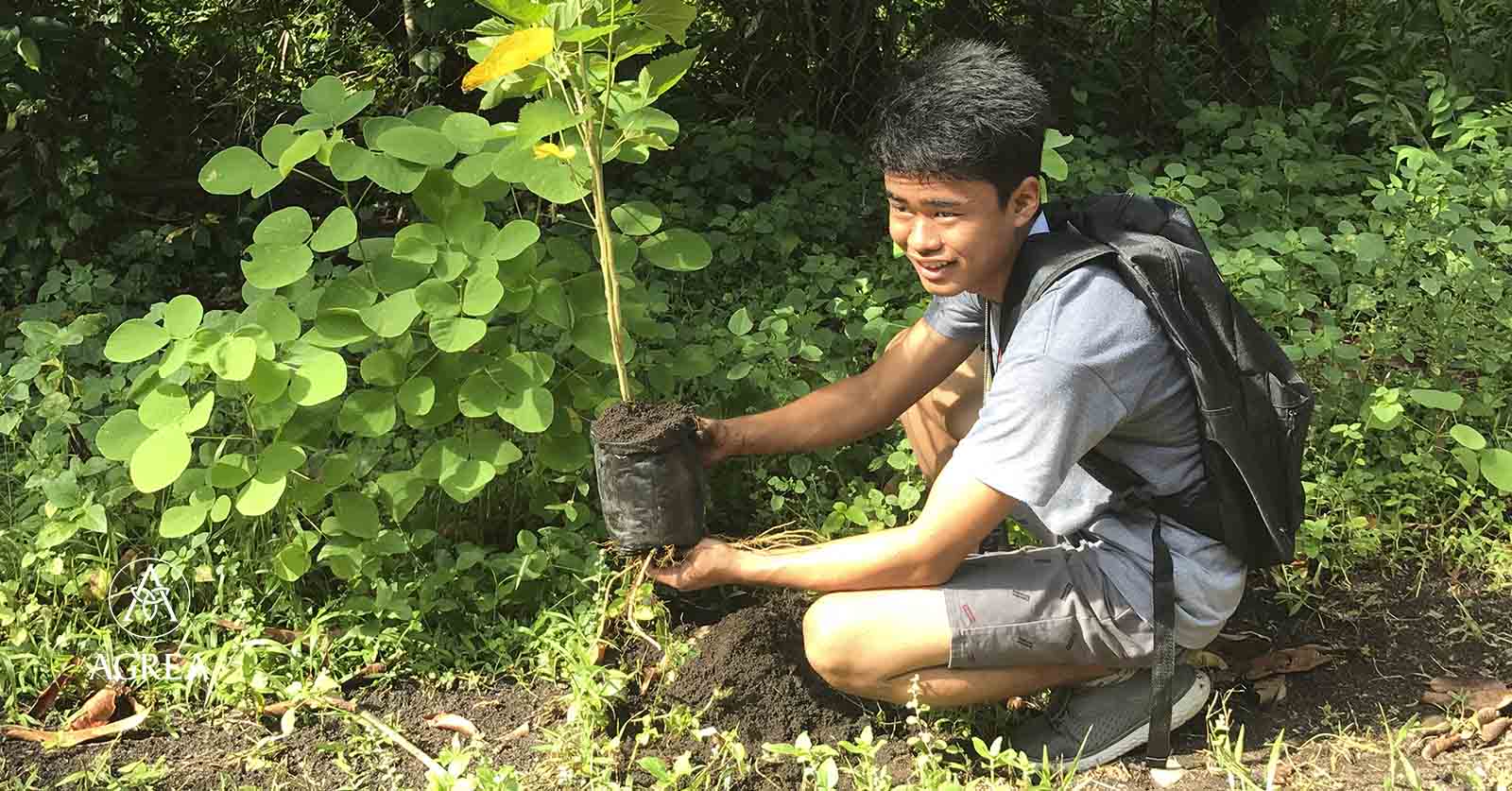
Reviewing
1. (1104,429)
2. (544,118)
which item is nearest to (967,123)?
(1104,429)

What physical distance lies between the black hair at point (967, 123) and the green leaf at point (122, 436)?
62.5 inches

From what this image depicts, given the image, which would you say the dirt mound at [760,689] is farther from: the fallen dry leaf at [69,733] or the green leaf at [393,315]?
the fallen dry leaf at [69,733]

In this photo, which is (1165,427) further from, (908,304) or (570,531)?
(908,304)

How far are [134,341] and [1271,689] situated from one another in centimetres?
242

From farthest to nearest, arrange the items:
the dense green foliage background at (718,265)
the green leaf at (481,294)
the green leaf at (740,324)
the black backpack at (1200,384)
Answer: the green leaf at (740,324) < the dense green foliage background at (718,265) < the green leaf at (481,294) < the black backpack at (1200,384)

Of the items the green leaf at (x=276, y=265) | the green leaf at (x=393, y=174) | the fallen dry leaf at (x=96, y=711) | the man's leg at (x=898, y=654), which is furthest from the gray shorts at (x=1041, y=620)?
the fallen dry leaf at (x=96, y=711)

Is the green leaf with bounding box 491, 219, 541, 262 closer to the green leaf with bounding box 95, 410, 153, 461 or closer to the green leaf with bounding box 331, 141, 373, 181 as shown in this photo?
the green leaf with bounding box 331, 141, 373, 181

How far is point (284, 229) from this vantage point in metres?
2.79

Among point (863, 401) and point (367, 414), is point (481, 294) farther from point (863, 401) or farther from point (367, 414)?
point (863, 401)

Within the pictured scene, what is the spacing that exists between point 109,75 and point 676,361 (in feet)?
8.87

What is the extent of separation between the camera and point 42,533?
296cm

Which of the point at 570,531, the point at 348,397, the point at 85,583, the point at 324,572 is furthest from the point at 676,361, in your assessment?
the point at 85,583

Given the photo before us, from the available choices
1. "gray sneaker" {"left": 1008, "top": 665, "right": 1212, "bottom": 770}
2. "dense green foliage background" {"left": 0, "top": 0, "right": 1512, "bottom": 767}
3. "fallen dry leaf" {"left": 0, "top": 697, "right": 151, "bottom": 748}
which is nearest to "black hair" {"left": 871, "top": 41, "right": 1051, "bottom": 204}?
"dense green foliage background" {"left": 0, "top": 0, "right": 1512, "bottom": 767}

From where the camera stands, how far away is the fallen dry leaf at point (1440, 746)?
2611 mm
